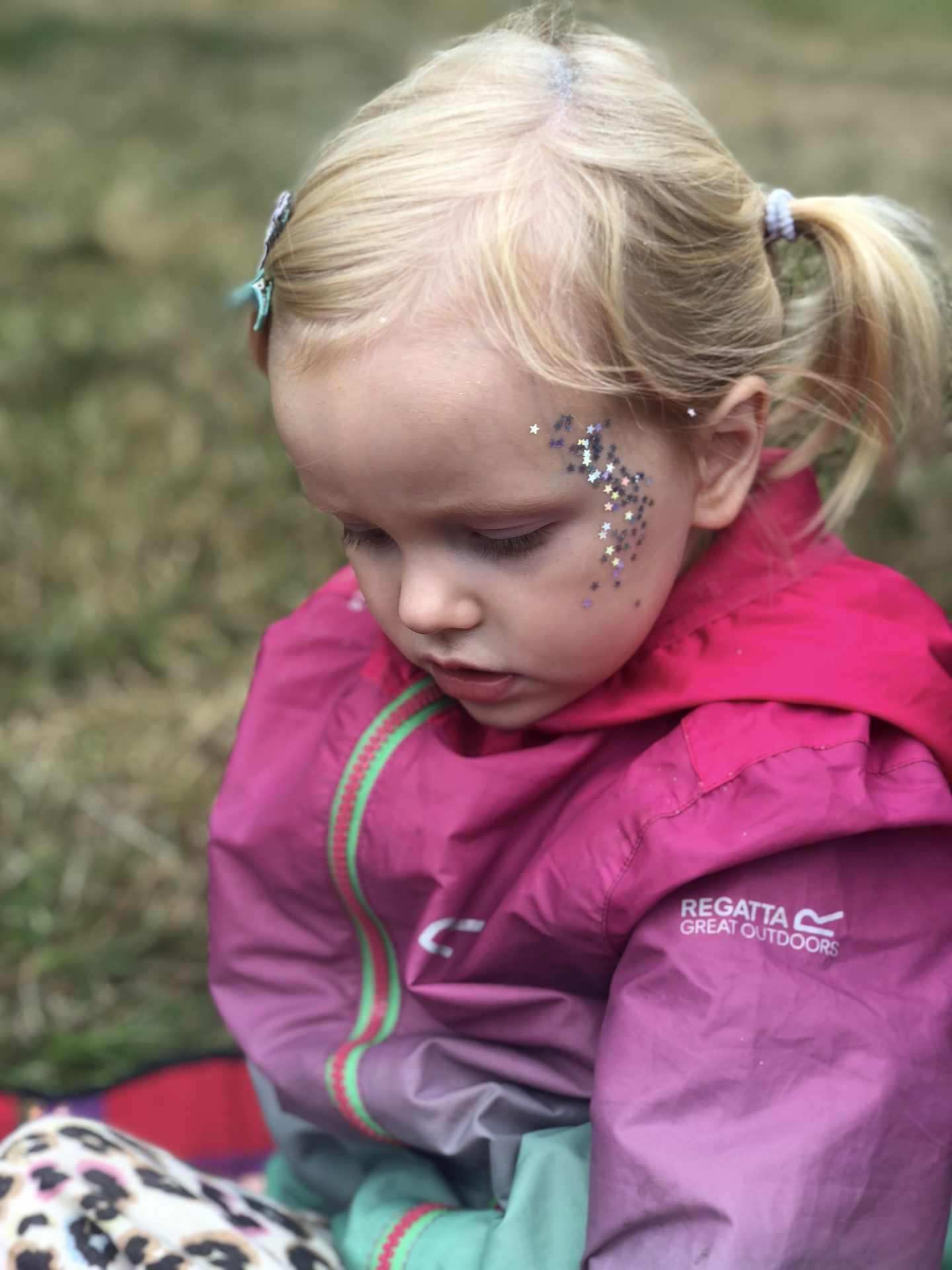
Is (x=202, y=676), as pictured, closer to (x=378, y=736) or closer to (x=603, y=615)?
(x=378, y=736)

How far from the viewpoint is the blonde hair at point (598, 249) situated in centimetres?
123

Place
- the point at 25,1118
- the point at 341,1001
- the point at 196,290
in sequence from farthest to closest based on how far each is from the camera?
the point at 196,290
the point at 25,1118
the point at 341,1001

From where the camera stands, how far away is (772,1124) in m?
1.20

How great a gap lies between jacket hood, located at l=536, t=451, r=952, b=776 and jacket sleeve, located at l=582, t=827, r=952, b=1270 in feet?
0.44

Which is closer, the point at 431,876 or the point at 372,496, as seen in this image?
the point at 372,496

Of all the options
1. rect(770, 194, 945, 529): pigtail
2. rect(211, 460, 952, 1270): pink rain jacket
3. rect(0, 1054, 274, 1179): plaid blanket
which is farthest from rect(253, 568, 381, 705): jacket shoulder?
rect(0, 1054, 274, 1179): plaid blanket

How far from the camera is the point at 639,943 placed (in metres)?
1.28

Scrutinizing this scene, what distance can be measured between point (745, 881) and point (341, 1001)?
533 millimetres

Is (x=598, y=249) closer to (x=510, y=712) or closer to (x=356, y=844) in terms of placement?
(x=510, y=712)

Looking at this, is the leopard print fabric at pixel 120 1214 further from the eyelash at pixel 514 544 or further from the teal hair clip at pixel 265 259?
the teal hair clip at pixel 265 259

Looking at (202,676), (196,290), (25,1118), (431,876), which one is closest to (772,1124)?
(431,876)

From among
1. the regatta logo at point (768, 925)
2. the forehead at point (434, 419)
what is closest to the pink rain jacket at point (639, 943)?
the regatta logo at point (768, 925)

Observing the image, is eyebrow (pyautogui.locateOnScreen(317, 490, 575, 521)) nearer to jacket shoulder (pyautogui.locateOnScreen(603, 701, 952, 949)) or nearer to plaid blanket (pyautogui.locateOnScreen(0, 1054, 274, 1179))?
jacket shoulder (pyautogui.locateOnScreen(603, 701, 952, 949))

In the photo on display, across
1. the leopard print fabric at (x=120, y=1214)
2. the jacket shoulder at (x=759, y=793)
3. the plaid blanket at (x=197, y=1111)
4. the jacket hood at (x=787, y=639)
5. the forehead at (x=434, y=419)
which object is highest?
the forehead at (x=434, y=419)
